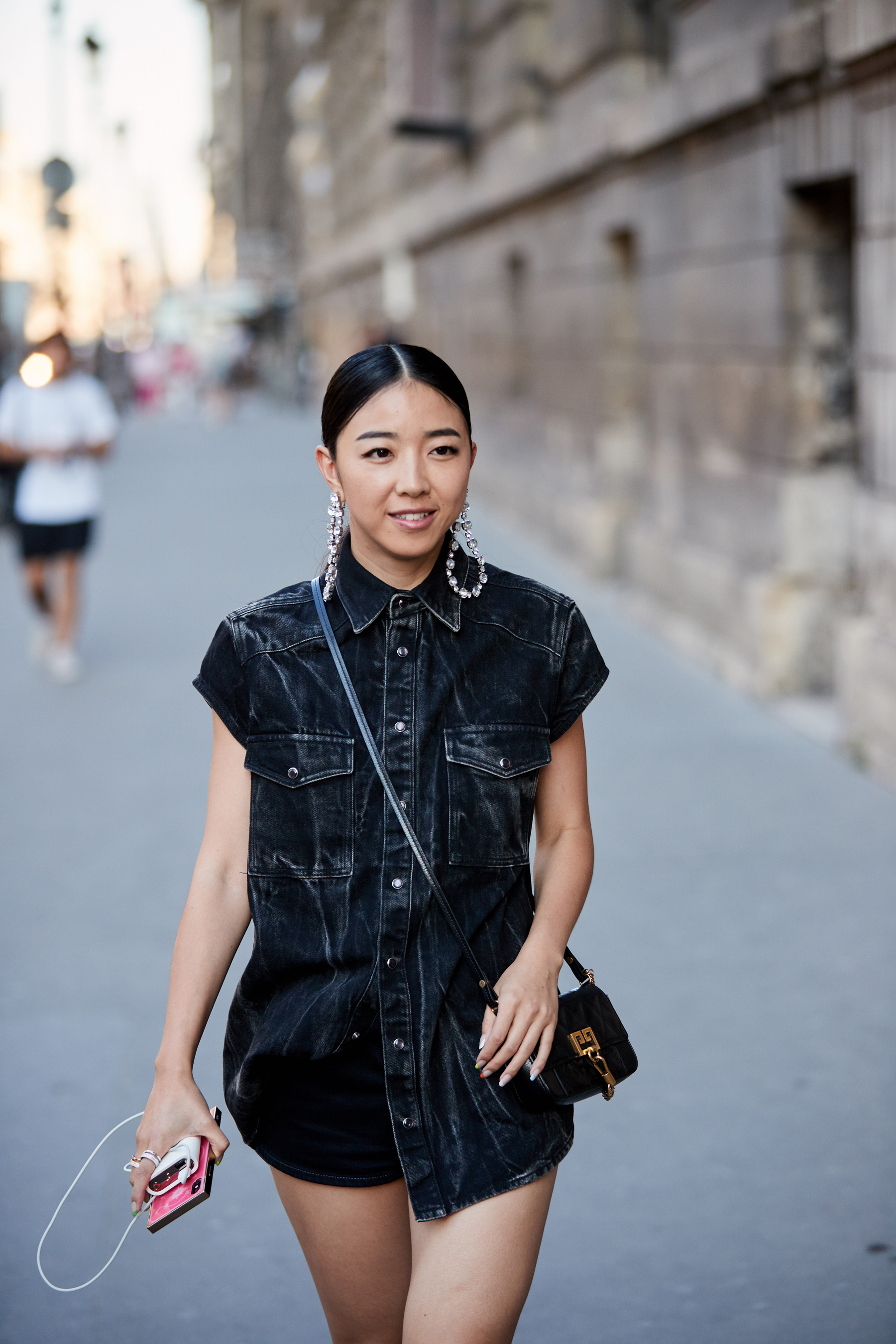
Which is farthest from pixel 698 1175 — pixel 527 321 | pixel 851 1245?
pixel 527 321

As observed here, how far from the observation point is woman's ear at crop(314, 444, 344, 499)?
2.23m

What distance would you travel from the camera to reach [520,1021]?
6.96 feet

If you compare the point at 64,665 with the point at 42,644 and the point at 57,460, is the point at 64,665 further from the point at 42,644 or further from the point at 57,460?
the point at 57,460

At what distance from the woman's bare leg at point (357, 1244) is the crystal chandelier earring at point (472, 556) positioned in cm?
80

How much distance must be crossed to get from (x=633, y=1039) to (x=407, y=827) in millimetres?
2558

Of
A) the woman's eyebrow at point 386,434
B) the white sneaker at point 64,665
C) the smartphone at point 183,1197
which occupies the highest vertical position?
the woman's eyebrow at point 386,434

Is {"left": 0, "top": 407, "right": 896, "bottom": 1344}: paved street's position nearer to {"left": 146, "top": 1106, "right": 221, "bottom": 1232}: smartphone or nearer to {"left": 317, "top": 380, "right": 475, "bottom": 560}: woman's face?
{"left": 146, "top": 1106, "right": 221, "bottom": 1232}: smartphone

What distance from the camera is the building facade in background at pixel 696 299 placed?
7.59 meters

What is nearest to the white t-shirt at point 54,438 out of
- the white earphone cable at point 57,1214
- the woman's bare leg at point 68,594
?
the woman's bare leg at point 68,594

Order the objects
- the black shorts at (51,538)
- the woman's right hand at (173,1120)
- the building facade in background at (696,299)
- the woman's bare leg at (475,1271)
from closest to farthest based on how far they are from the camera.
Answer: the woman's bare leg at (475,1271), the woman's right hand at (173,1120), the building facade in background at (696,299), the black shorts at (51,538)

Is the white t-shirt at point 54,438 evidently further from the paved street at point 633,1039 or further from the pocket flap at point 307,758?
the pocket flap at point 307,758

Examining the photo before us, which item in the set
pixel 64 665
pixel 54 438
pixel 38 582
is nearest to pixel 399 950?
pixel 54 438

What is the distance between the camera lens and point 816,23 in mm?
7691

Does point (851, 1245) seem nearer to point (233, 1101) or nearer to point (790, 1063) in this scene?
point (790, 1063)
